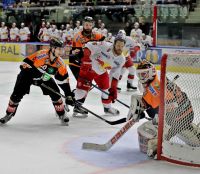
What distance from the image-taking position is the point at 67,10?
14969 mm

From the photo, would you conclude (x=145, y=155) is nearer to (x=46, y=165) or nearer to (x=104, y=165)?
(x=104, y=165)

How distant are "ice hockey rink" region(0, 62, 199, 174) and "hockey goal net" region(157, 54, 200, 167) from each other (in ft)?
0.29

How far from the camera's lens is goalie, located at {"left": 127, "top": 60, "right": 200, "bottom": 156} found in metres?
3.31

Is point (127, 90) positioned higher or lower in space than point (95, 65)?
lower

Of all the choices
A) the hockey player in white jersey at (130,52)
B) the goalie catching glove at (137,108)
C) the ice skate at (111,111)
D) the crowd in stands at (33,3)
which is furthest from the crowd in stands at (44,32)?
the goalie catching glove at (137,108)

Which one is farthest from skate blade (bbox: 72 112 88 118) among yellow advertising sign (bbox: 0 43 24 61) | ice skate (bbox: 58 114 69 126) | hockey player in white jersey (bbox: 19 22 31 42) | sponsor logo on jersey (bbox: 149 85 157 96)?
hockey player in white jersey (bbox: 19 22 31 42)

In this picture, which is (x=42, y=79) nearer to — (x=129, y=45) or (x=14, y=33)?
(x=129, y=45)

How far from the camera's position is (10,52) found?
12570 millimetres

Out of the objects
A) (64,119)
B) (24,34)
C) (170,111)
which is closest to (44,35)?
(24,34)

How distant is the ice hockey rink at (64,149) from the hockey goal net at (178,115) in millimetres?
88

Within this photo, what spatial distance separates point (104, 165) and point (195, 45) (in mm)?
7258

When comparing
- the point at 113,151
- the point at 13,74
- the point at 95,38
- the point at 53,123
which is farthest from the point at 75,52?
the point at 13,74

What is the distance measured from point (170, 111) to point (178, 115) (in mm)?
60

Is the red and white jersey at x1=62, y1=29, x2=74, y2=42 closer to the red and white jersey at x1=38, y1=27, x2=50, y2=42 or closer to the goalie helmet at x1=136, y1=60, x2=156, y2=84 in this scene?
the red and white jersey at x1=38, y1=27, x2=50, y2=42
